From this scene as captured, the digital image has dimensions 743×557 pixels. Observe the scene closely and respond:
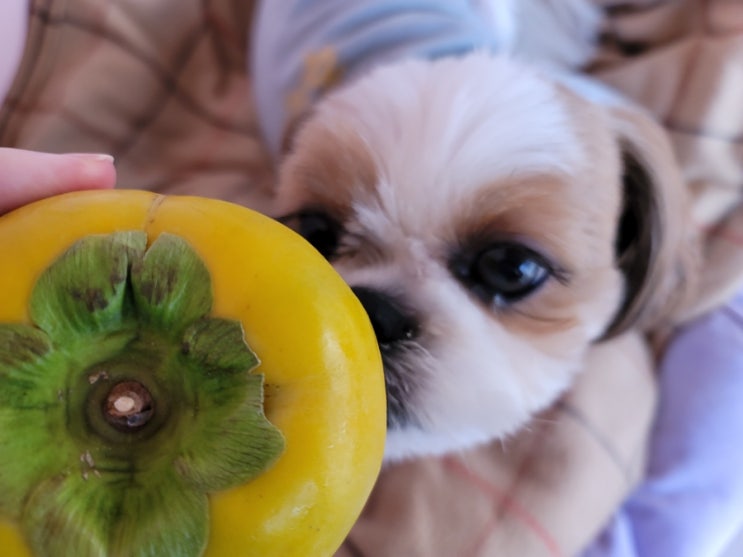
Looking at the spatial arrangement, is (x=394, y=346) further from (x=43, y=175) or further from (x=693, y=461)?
(x=693, y=461)

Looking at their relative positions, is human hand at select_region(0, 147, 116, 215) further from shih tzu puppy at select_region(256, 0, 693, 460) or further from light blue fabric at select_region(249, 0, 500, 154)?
light blue fabric at select_region(249, 0, 500, 154)

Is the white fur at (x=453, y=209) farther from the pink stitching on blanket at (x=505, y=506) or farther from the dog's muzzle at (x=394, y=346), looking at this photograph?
the pink stitching on blanket at (x=505, y=506)

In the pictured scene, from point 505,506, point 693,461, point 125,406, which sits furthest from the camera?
point 693,461

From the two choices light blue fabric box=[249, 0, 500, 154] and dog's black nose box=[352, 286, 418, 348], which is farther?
light blue fabric box=[249, 0, 500, 154]

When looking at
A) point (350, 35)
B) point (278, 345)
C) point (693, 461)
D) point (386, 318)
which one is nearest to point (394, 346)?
point (386, 318)

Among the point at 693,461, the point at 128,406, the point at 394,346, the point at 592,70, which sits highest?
the point at 128,406

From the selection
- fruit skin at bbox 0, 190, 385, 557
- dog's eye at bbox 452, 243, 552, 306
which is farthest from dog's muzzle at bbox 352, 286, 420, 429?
fruit skin at bbox 0, 190, 385, 557

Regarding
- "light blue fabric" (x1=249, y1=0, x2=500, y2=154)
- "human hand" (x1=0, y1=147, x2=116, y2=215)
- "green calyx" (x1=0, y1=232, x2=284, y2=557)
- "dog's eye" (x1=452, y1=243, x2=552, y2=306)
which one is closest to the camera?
"green calyx" (x1=0, y1=232, x2=284, y2=557)
